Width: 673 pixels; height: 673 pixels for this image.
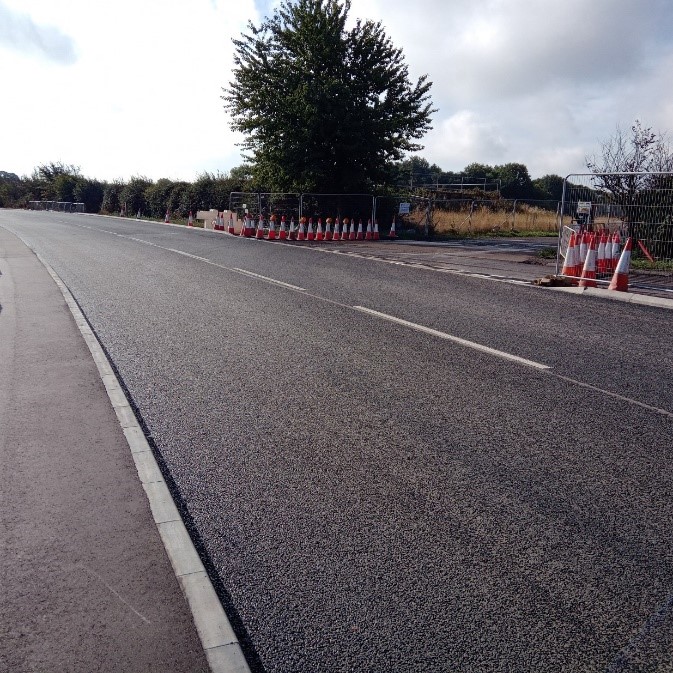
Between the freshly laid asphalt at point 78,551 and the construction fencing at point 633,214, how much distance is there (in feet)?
36.0

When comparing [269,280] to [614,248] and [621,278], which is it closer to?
[621,278]

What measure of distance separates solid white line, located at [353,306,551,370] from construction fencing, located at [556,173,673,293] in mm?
5811

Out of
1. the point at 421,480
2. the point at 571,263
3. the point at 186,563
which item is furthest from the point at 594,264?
the point at 186,563

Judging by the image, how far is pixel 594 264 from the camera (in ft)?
42.6

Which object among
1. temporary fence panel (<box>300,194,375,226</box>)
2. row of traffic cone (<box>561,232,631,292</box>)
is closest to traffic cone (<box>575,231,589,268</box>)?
row of traffic cone (<box>561,232,631,292</box>)

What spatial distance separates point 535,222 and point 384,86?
14189 millimetres

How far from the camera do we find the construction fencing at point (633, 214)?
13531 millimetres

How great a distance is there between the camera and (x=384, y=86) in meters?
29.2

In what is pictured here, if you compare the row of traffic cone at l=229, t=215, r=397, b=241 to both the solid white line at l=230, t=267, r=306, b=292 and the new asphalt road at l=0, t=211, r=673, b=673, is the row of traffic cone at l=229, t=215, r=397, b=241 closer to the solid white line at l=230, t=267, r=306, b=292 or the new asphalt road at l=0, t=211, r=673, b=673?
the solid white line at l=230, t=267, r=306, b=292

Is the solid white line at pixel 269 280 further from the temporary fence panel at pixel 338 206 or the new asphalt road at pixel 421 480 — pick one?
the temporary fence panel at pixel 338 206

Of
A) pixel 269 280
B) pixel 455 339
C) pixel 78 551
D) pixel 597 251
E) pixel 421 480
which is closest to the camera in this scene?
pixel 78 551

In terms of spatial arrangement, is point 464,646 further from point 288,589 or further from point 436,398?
point 436,398

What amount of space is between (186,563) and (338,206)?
→ 2674 cm

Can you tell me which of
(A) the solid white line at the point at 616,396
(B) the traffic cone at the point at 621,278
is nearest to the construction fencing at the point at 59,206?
(B) the traffic cone at the point at 621,278
